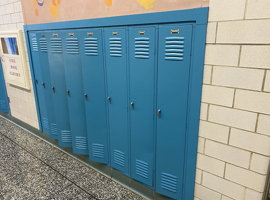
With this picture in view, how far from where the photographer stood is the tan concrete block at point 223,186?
5.64 ft

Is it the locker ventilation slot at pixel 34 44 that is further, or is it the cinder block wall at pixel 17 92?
the cinder block wall at pixel 17 92

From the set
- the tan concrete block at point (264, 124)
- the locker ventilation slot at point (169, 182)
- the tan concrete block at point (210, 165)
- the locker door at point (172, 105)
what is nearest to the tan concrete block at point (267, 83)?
the tan concrete block at point (264, 124)

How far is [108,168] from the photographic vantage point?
108 inches

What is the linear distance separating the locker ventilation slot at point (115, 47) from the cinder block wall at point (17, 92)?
2062 millimetres

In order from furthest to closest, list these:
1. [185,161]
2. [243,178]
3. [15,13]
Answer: [15,13] → [185,161] → [243,178]

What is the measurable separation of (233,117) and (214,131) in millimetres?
207

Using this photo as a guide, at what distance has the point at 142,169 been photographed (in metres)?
2.33

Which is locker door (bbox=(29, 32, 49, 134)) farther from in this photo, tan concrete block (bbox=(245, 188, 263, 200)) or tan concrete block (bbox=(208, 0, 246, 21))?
tan concrete block (bbox=(245, 188, 263, 200))

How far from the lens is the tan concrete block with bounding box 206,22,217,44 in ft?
5.21

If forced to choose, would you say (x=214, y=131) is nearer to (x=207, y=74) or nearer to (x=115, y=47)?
(x=207, y=74)

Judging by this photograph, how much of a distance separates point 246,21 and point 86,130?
7.32ft

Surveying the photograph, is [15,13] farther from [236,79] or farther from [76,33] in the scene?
[236,79]

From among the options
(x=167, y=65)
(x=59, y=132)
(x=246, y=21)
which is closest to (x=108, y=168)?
(x=59, y=132)

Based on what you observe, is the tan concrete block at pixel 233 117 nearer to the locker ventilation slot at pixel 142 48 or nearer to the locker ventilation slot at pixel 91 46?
the locker ventilation slot at pixel 142 48
